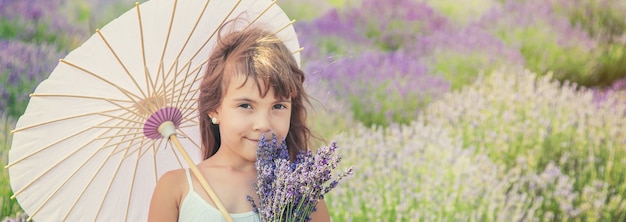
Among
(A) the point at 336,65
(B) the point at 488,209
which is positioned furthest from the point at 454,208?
(A) the point at 336,65

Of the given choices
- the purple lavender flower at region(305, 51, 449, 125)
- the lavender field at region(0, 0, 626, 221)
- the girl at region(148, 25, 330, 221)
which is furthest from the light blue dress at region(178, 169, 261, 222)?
the purple lavender flower at region(305, 51, 449, 125)

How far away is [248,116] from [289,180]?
0.81 ft

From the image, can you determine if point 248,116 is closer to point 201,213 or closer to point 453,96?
point 201,213

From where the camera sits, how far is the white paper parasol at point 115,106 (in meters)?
2.12

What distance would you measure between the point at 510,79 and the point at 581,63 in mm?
433

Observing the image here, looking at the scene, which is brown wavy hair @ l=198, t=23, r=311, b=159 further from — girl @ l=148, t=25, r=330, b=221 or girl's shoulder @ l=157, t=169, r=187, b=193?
girl's shoulder @ l=157, t=169, r=187, b=193

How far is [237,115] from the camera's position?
6.70 feet

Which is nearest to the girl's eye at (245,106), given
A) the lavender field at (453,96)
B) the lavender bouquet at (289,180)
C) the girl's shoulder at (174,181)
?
the lavender bouquet at (289,180)

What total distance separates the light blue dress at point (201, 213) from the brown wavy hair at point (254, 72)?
0.76 ft

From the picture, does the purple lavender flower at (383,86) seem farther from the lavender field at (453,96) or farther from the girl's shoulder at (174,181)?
the girl's shoulder at (174,181)

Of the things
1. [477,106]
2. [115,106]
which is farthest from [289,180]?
[477,106]

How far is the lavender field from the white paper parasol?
98 cm

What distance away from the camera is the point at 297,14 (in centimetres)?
398

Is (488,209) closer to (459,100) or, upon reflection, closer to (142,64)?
(459,100)
